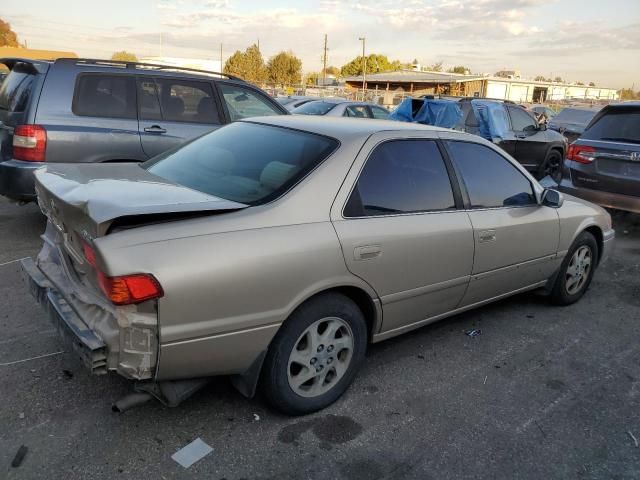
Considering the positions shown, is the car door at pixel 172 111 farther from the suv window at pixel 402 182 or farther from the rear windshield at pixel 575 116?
the rear windshield at pixel 575 116

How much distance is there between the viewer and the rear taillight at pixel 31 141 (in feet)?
16.9

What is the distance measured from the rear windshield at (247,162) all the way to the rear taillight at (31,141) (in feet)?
7.14

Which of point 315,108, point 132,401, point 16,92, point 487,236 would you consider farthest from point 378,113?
point 132,401

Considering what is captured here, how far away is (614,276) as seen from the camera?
18.9 feet

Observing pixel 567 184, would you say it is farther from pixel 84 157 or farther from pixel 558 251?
pixel 84 157

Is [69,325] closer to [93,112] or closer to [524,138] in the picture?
[93,112]

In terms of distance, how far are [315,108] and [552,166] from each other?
5421mm

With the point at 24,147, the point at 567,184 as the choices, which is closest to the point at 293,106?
the point at 567,184

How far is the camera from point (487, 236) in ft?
12.2

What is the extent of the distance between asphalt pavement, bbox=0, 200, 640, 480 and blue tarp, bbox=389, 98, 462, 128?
6866 millimetres

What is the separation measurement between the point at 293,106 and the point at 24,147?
8.28m

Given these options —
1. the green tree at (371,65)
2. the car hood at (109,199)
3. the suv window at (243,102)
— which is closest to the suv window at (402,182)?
the car hood at (109,199)

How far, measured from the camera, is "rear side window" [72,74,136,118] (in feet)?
17.9

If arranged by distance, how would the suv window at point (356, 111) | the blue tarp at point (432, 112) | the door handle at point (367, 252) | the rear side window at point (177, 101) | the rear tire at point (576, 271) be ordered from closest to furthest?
1. the door handle at point (367, 252)
2. the rear tire at point (576, 271)
3. the rear side window at point (177, 101)
4. the blue tarp at point (432, 112)
5. the suv window at point (356, 111)
